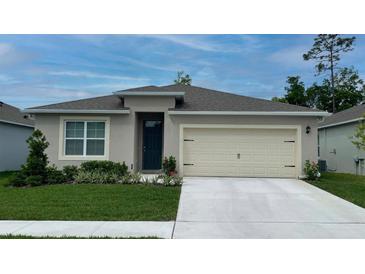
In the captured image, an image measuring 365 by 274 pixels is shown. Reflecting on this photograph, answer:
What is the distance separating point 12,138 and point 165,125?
10.8m

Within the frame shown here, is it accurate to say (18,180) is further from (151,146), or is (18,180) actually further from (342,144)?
(342,144)

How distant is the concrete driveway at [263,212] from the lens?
6.33 metres

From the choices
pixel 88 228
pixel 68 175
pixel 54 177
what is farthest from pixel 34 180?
pixel 88 228

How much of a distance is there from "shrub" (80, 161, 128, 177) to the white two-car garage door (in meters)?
2.66

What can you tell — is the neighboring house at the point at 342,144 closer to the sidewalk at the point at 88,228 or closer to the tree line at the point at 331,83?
the tree line at the point at 331,83

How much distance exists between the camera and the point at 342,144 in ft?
64.9

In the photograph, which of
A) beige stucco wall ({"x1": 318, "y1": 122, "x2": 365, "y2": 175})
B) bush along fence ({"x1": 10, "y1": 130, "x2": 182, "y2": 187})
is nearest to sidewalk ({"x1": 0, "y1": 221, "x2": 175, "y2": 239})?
bush along fence ({"x1": 10, "y1": 130, "x2": 182, "y2": 187})

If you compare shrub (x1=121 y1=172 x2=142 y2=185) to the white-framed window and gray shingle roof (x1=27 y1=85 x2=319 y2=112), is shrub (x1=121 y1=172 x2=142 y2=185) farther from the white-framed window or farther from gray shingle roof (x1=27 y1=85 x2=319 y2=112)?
gray shingle roof (x1=27 y1=85 x2=319 y2=112)

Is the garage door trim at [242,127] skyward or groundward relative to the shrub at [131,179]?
skyward

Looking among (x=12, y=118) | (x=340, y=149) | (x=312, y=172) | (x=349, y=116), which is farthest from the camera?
(x=340, y=149)

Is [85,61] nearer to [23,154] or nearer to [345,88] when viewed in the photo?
[23,154]

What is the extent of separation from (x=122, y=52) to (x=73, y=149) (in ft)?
27.4

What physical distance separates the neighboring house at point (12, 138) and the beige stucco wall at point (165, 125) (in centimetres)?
573

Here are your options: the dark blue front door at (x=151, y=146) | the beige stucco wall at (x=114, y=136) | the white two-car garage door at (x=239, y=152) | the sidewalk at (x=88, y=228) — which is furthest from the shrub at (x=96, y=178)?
the sidewalk at (x=88, y=228)
